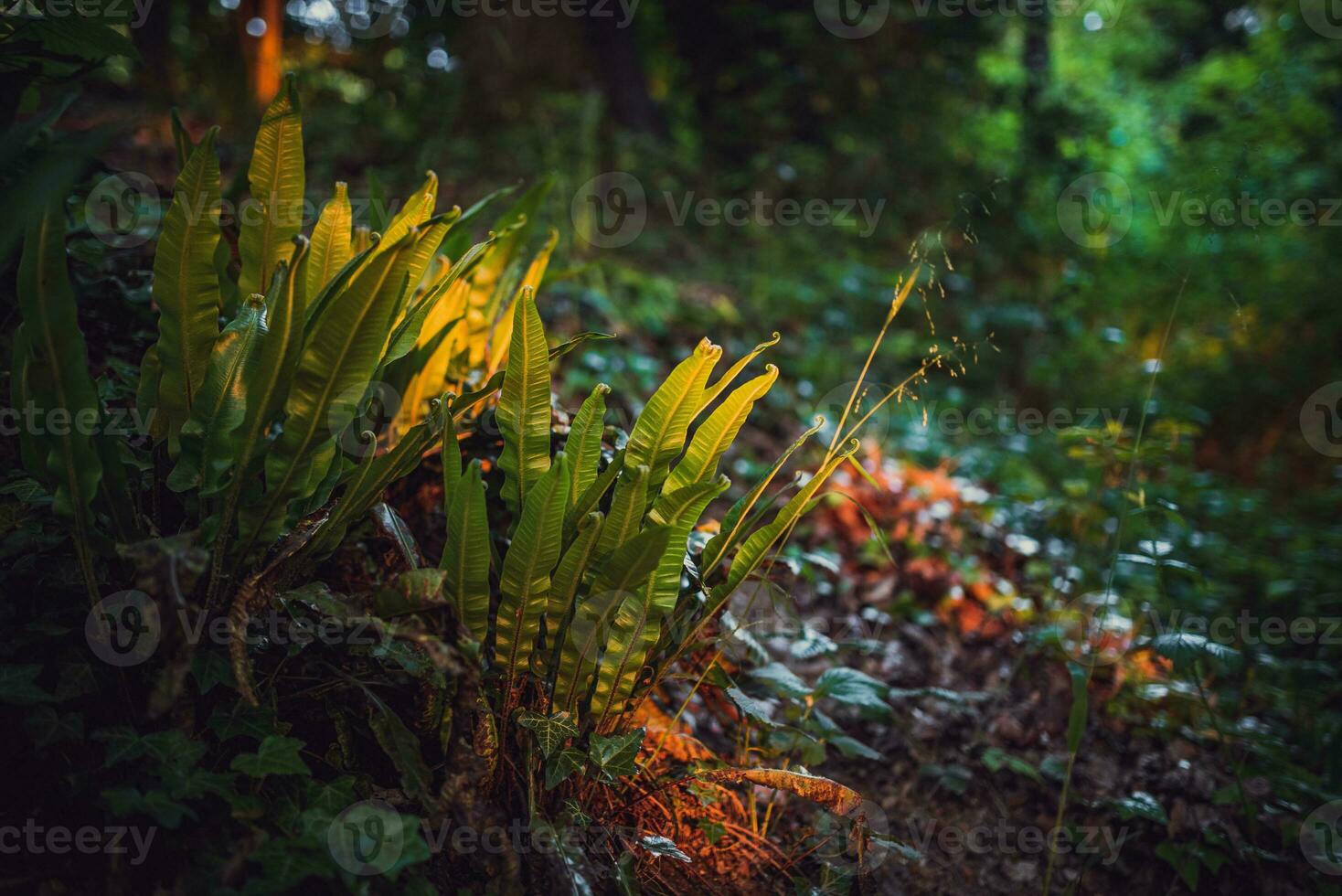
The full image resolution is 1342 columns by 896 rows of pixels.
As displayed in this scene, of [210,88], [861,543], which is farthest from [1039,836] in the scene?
[210,88]

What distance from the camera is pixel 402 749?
4.10ft

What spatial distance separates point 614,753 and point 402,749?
354 millimetres

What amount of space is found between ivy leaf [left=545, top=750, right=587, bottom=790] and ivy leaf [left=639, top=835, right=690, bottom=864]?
0.18 m

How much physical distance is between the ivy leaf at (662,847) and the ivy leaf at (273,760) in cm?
57

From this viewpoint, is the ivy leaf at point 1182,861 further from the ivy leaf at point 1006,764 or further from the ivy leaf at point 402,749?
the ivy leaf at point 402,749

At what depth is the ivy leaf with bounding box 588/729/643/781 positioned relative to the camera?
1281mm

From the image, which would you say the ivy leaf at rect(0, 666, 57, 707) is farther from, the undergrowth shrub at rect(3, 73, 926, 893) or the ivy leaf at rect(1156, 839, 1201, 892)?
the ivy leaf at rect(1156, 839, 1201, 892)

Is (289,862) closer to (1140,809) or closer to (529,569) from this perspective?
(529,569)

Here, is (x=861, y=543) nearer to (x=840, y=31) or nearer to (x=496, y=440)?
(x=496, y=440)

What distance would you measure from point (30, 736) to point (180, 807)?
0.93ft

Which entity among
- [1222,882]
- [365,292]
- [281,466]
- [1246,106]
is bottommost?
[1222,882]

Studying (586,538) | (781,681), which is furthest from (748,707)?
(586,538)

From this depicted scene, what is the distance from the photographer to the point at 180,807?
3.39 feet

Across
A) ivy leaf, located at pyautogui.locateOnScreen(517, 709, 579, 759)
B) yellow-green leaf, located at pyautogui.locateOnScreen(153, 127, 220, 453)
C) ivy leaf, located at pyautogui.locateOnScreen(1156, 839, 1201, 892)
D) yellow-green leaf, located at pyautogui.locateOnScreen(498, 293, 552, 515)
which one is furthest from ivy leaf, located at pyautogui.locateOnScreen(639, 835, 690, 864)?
ivy leaf, located at pyautogui.locateOnScreen(1156, 839, 1201, 892)
